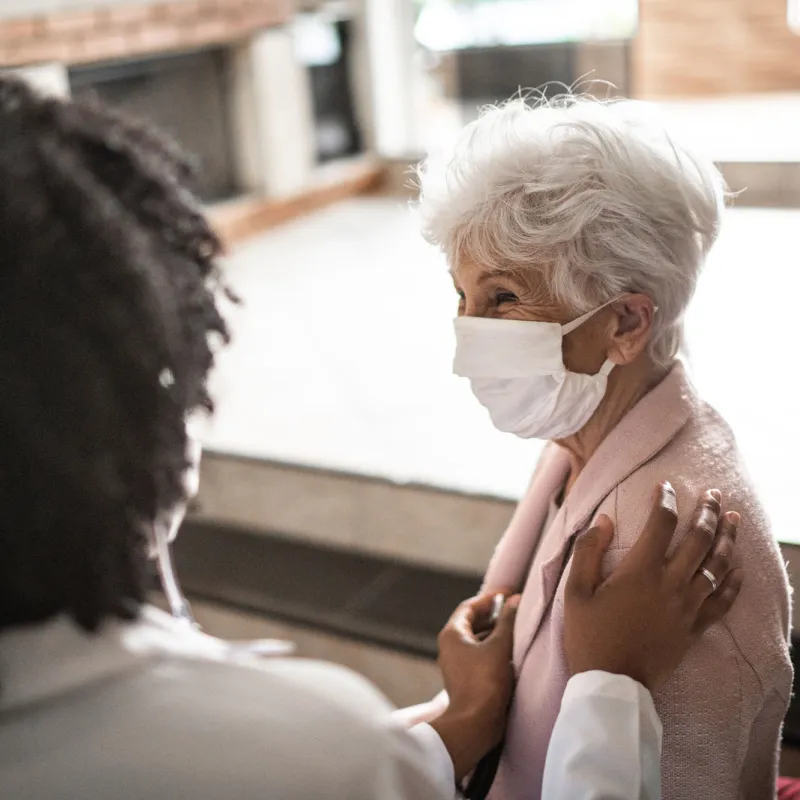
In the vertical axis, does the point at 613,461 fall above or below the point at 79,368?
below

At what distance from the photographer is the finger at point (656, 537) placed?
111cm

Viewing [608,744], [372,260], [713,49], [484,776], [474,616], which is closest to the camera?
[608,744]

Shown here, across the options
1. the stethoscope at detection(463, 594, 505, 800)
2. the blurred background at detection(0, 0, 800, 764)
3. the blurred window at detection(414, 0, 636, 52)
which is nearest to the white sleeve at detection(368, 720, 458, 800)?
the blurred background at detection(0, 0, 800, 764)

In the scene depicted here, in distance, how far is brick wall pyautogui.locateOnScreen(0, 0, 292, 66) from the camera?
12.8 ft

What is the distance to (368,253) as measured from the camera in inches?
186

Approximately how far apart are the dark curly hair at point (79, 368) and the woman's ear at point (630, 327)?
71 cm

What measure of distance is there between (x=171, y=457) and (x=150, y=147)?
0.25 metres

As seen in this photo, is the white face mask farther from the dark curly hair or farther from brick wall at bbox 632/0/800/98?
brick wall at bbox 632/0/800/98

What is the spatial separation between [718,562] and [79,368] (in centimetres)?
77

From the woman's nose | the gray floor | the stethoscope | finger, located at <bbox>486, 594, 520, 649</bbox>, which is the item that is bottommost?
the gray floor

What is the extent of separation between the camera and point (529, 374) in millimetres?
1356

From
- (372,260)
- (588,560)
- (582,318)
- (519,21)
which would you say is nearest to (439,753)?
(588,560)

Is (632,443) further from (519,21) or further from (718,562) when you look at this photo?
(519,21)

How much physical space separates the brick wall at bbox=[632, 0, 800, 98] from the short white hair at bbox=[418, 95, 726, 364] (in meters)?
6.38
